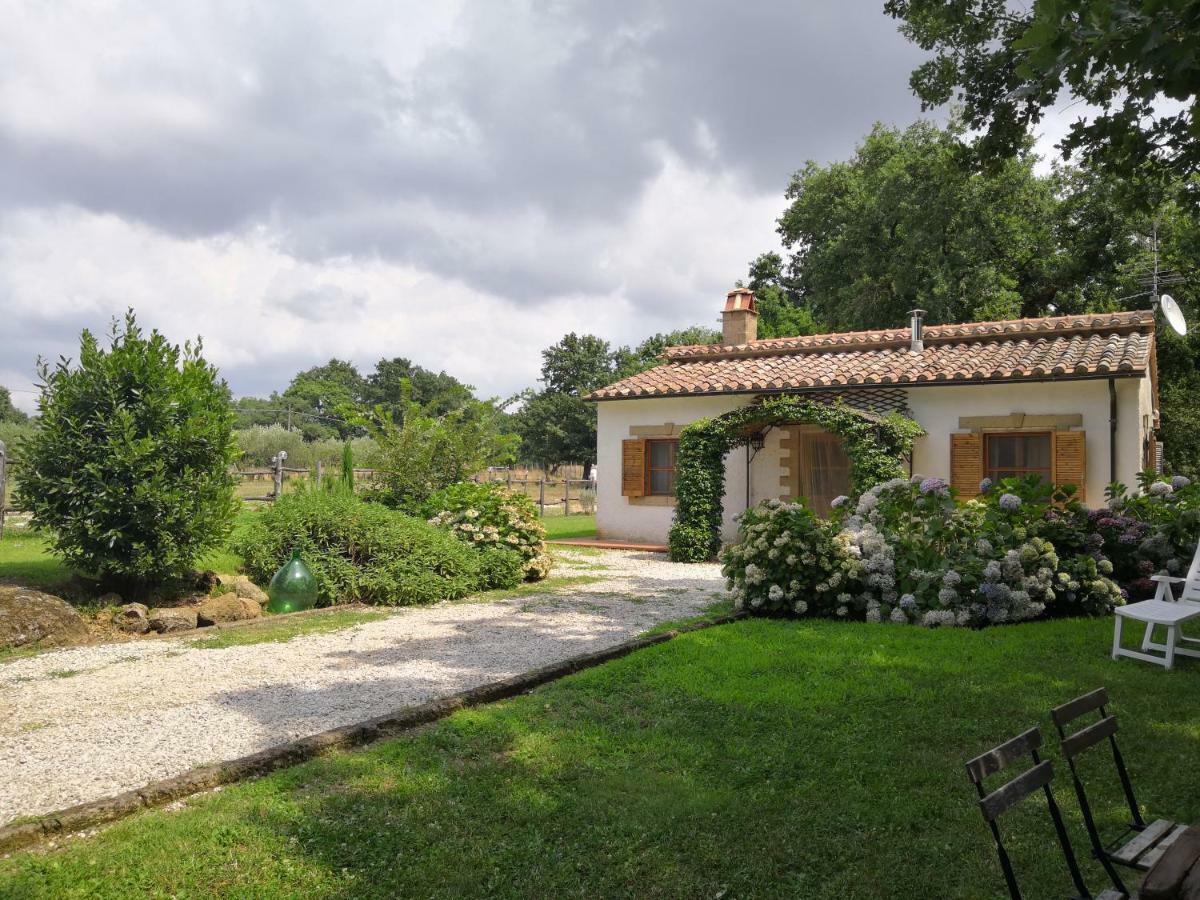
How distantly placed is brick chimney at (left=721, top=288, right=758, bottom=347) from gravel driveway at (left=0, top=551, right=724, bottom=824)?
10.5 metres

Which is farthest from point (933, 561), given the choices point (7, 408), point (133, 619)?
point (7, 408)

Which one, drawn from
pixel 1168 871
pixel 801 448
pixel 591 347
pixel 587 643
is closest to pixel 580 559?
pixel 801 448

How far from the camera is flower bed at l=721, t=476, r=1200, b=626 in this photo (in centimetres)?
Answer: 746

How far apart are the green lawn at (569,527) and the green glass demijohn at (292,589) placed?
7.84 metres

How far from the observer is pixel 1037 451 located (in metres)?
12.9

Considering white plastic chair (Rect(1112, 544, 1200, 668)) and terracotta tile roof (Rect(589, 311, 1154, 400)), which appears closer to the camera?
white plastic chair (Rect(1112, 544, 1200, 668))

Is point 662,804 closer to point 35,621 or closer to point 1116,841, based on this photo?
point 1116,841

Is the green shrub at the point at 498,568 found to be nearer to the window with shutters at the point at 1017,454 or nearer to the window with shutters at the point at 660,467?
the window with shutters at the point at 660,467

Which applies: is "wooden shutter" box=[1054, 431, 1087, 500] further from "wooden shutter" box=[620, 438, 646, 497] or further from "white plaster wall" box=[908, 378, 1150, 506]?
"wooden shutter" box=[620, 438, 646, 497]

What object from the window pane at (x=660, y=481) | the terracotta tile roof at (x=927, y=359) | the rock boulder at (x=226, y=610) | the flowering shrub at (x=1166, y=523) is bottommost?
the rock boulder at (x=226, y=610)

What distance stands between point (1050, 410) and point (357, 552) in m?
10.2

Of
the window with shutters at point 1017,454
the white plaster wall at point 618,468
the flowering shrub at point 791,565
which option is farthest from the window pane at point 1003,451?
the flowering shrub at point 791,565

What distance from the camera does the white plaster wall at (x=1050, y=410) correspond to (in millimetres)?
12170

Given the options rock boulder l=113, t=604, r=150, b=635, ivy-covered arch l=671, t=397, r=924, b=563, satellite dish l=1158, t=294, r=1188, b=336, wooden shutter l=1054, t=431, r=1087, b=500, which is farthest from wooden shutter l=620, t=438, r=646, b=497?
rock boulder l=113, t=604, r=150, b=635
